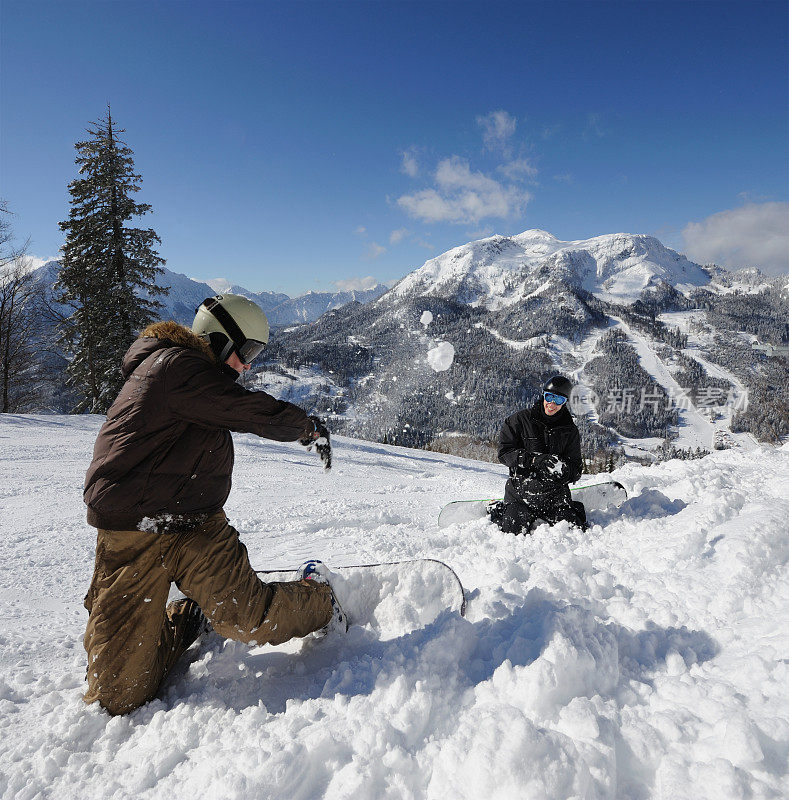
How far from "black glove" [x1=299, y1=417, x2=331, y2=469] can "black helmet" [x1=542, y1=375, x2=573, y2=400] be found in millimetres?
2897

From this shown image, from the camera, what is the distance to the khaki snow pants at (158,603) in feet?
6.97

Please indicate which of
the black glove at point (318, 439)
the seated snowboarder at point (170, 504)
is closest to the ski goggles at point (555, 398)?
the black glove at point (318, 439)

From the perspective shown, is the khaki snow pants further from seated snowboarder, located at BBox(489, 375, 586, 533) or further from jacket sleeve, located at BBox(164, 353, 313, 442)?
seated snowboarder, located at BBox(489, 375, 586, 533)

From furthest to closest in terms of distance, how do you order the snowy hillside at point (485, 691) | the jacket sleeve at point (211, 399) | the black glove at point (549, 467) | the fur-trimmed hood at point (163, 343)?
the black glove at point (549, 467) < the fur-trimmed hood at point (163, 343) < the jacket sleeve at point (211, 399) < the snowy hillside at point (485, 691)

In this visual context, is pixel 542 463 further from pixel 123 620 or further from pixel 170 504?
pixel 123 620

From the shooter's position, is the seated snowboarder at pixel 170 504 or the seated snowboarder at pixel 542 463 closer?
the seated snowboarder at pixel 170 504

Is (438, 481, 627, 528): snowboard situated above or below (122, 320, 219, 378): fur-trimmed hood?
below

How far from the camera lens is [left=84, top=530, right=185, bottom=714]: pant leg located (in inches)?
82.8

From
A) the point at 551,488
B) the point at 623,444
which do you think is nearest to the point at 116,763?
the point at 551,488

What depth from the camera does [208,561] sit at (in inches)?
88.4

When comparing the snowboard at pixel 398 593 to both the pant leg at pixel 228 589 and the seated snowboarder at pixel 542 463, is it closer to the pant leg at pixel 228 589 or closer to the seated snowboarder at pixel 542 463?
the pant leg at pixel 228 589

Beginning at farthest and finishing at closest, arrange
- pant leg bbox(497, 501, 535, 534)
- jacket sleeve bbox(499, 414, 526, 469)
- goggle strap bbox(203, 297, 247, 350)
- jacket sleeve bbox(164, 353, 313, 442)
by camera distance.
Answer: jacket sleeve bbox(499, 414, 526, 469)
pant leg bbox(497, 501, 535, 534)
goggle strap bbox(203, 297, 247, 350)
jacket sleeve bbox(164, 353, 313, 442)

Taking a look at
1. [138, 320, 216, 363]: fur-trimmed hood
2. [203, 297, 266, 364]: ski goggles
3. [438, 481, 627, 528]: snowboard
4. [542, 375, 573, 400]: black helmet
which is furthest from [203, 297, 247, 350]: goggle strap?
[438, 481, 627, 528]: snowboard

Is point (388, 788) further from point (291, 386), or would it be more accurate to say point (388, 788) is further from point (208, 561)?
point (291, 386)
